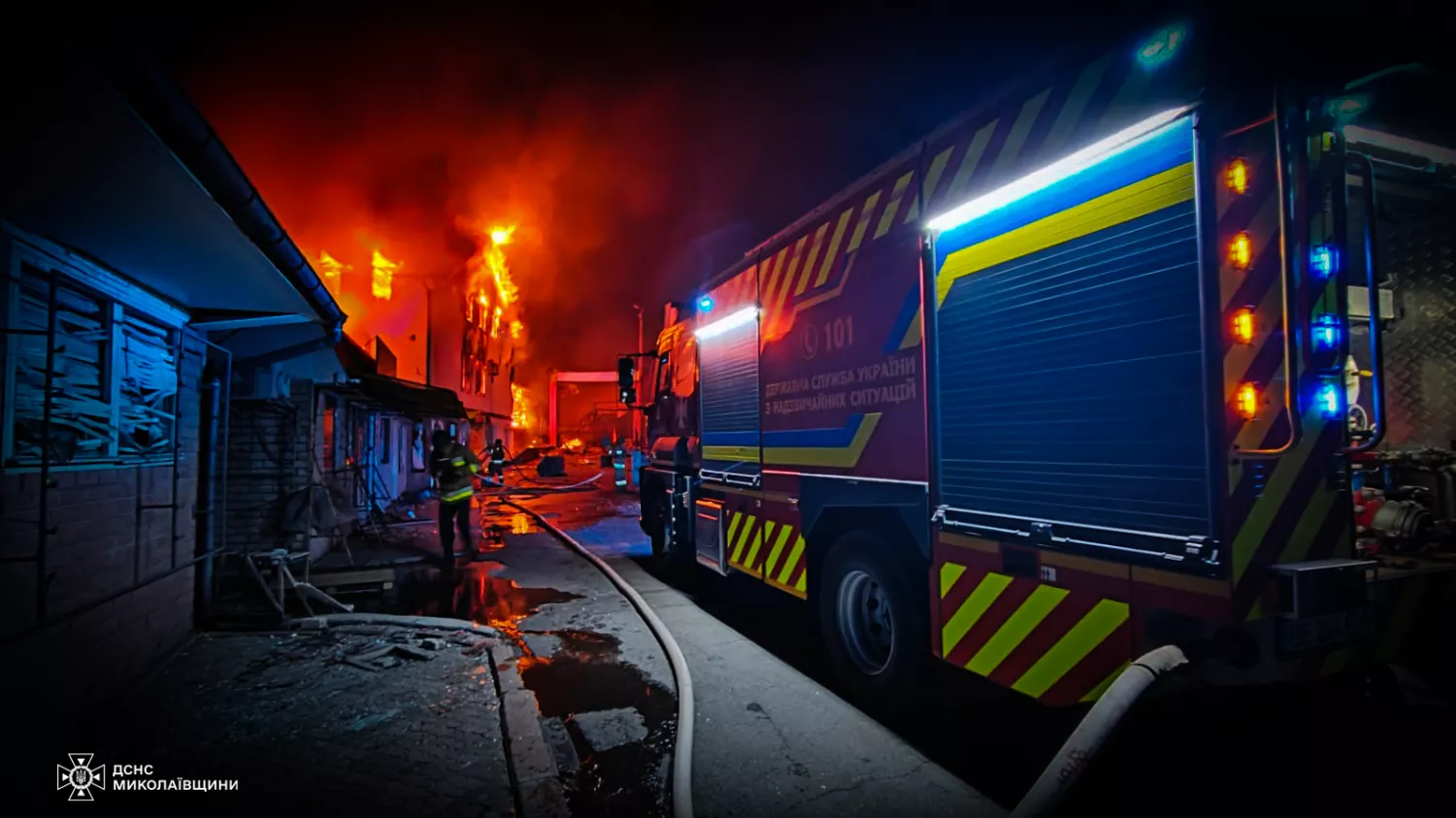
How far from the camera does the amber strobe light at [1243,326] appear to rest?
2160 millimetres

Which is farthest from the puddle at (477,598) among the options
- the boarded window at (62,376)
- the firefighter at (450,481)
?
the boarded window at (62,376)

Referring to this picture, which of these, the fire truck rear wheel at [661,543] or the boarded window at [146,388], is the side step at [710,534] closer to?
the fire truck rear wheel at [661,543]

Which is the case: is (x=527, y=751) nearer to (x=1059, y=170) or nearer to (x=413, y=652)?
(x=413, y=652)

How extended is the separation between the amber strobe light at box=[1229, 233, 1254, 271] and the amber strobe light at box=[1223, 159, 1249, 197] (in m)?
0.16

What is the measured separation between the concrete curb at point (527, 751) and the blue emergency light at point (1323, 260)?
11.9ft

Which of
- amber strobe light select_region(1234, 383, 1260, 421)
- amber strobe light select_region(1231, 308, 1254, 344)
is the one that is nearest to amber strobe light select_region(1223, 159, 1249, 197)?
amber strobe light select_region(1231, 308, 1254, 344)

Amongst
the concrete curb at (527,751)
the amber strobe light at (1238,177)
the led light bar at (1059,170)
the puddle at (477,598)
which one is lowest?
the puddle at (477,598)

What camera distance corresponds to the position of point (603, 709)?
3.98m

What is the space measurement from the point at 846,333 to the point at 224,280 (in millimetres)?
4566

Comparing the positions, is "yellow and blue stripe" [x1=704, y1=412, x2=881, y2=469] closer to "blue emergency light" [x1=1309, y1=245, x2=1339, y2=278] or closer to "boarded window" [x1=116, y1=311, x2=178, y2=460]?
"blue emergency light" [x1=1309, y1=245, x2=1339, y2=278]

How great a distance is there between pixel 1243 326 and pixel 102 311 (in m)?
6.18

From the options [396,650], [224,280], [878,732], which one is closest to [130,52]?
[224,280]

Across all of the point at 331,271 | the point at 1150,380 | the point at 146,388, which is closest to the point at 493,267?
the point at 331,271

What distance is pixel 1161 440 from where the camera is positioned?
2309 mm
